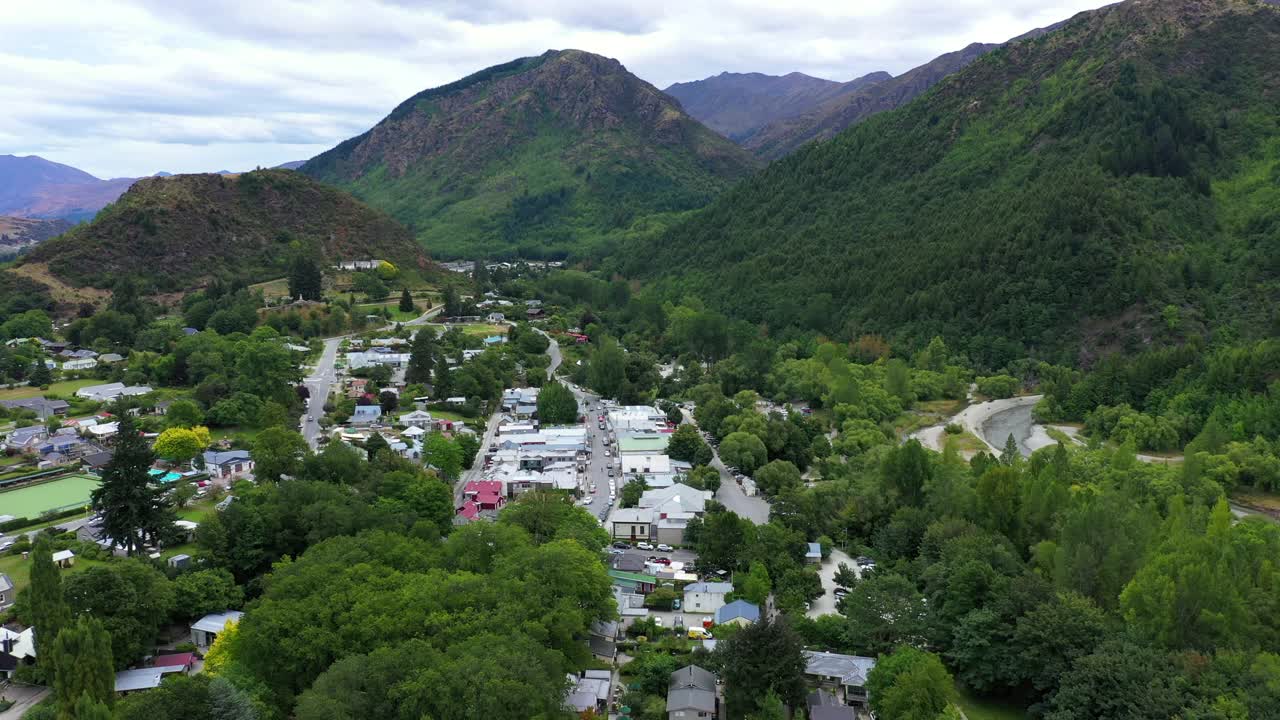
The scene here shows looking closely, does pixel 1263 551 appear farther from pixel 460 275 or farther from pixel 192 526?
pixel 460 275

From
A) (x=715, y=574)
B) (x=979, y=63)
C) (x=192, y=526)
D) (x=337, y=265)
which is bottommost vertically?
(x=715, y=574)

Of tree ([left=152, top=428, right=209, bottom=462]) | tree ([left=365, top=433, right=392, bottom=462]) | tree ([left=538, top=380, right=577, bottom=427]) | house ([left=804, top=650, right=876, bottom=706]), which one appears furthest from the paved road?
tree ([left=152, top=428, right=209, bottom=462])

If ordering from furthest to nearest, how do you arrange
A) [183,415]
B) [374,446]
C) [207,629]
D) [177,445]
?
[183,415]
[374,446]
[177,445]
[207,629]

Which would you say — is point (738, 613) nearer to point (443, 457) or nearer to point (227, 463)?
point (443, 457)

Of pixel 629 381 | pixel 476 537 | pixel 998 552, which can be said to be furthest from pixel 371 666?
pixel 629 381

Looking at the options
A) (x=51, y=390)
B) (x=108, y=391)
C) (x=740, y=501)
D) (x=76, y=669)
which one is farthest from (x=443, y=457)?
(x=51, y=390)

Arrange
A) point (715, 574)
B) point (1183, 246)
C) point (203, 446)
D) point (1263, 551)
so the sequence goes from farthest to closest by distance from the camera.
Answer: point (1183, 246)
point (203, 446)
point (715, 574)
point (1263, 551)

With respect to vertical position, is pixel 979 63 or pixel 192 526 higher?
pixel 979 63
